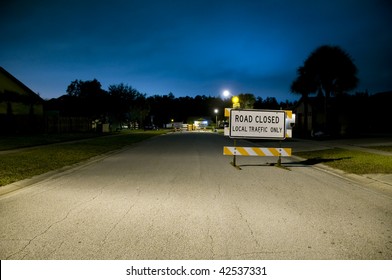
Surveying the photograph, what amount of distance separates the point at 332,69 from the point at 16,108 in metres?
36.8

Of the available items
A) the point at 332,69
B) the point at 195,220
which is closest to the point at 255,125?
the point at 195,220

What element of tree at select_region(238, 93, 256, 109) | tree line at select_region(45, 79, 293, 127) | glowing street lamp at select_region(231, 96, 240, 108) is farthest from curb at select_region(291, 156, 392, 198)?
tree at select_region(238, 93, 256, 109)

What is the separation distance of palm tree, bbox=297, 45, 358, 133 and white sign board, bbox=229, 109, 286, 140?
2514cm

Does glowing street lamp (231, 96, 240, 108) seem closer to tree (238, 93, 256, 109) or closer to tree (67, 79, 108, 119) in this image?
tree (67, 79, 108, 119)

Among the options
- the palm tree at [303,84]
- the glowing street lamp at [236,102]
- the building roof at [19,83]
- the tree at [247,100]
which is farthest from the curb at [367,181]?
the tree at [247,100]

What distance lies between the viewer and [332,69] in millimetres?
34219

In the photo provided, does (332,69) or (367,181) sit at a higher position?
(332,69)

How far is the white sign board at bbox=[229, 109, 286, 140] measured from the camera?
473 inches

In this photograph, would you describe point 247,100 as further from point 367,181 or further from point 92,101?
point 367,181

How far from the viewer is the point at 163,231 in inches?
186

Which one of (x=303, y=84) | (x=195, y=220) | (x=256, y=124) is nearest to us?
(x=195, y=220)

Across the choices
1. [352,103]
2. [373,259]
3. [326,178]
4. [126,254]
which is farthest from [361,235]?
[352,103]

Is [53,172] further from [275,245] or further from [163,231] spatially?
[275,245]

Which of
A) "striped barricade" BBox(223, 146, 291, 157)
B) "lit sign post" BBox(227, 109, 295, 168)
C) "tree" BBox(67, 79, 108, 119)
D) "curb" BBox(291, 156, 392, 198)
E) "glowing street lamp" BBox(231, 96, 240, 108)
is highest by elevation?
"tree" BBox(67, 79, 108, 119)
